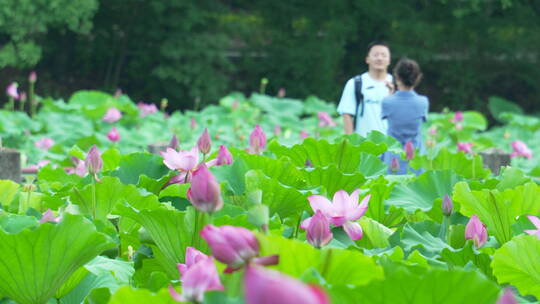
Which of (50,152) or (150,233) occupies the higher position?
(150,233)

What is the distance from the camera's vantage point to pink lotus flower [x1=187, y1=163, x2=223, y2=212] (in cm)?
92

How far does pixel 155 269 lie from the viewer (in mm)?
1229

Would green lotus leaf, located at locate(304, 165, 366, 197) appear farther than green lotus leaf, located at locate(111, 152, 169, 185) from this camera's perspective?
No

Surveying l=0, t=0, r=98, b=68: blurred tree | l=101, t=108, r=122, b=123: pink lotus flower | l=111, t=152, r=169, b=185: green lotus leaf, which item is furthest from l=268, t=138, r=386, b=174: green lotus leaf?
l=0, t=0, r=98, b=68: blurred tree

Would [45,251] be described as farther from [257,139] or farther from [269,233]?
[257,139]

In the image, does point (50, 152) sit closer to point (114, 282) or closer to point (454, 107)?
point (114, 282)

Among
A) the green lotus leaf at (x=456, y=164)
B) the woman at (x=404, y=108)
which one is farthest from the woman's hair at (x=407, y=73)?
the green lotus leaf at (x=456, y=164)

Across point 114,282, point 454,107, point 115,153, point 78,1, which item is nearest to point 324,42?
point 454,107

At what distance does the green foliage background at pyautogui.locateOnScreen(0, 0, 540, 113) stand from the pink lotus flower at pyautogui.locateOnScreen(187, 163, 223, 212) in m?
11.6

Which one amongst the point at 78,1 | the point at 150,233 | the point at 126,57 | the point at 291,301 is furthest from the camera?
the point at 126,57

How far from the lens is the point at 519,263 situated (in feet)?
3.46

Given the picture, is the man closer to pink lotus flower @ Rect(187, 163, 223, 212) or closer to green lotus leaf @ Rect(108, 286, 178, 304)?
pink lotus flower @ Rect(187, 163, 223, 212)

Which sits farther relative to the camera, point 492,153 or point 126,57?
point 126,57

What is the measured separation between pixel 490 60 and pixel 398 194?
13964mm
